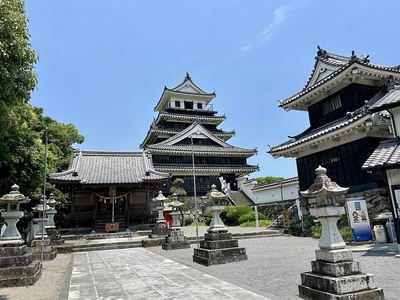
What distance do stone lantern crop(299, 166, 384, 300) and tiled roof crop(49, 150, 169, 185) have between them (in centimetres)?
1791

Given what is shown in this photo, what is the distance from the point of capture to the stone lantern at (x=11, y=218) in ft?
26.7

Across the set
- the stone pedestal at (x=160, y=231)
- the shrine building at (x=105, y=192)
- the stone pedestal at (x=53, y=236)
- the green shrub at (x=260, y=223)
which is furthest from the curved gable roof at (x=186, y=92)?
the stone pedestal at (x=53, y=236)

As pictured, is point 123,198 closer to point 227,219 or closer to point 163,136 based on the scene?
point 227,219

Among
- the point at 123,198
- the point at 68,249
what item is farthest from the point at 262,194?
the point at 68,249

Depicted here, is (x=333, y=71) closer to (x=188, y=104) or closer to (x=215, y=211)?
(x=215, y=211)

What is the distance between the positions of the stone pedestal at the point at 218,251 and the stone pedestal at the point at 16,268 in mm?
5145

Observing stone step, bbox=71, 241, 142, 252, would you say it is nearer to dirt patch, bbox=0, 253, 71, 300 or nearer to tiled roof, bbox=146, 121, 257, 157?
dirt patch, bbox=0, 253, 71, 300

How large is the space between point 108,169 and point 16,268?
17098mm

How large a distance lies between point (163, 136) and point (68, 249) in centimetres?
2612

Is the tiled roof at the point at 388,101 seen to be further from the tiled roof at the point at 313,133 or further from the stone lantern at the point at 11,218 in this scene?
the stone lantern at the point at 11,218

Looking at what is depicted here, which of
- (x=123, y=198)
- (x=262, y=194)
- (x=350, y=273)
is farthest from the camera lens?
(x=262, y=194)

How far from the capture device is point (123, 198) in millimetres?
23547

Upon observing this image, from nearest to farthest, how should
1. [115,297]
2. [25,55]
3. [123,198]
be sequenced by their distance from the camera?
[115,297]
[25,55]
[123,198]

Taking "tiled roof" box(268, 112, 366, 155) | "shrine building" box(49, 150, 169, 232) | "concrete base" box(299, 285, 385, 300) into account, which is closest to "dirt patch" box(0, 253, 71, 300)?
"concrete base" box(299, 285, 385, 300)
